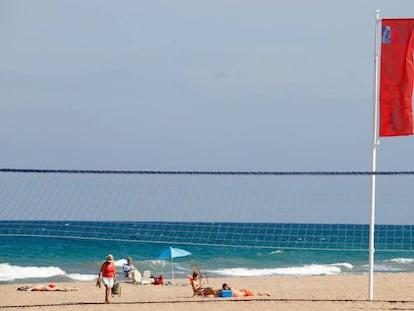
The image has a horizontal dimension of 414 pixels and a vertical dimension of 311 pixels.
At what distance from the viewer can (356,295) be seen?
60.4ft

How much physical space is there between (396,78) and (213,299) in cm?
531

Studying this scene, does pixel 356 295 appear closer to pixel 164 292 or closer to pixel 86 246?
pixel 164 292

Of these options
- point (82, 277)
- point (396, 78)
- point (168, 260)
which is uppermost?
point (396, 78)

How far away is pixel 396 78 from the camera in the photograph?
1580 centimetres

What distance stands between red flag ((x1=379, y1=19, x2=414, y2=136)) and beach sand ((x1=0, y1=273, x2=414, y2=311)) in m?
2.96

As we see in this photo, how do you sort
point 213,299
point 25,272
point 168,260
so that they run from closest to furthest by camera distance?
point 213,299 → point 25,272 → point 168,260

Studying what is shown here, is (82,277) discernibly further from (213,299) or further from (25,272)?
(213,299)

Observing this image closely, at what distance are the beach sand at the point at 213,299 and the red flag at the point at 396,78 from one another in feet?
9.70

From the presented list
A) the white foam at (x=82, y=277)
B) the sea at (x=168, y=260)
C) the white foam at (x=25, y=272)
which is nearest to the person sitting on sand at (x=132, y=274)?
the sea at (x=168, y=260)

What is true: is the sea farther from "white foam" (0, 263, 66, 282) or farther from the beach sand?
the beach sand

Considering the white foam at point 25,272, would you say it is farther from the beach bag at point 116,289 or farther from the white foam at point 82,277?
the beach bag at point 116,289

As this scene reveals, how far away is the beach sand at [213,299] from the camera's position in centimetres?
1619

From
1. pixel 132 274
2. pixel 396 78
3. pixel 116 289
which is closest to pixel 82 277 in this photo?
pixel 132 274

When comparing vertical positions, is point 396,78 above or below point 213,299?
above
